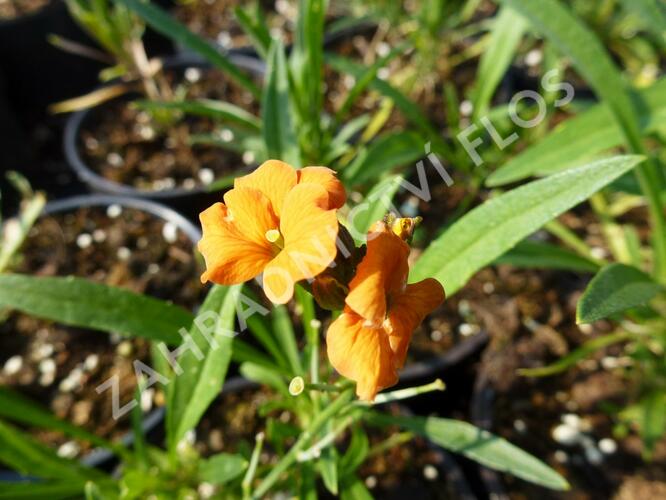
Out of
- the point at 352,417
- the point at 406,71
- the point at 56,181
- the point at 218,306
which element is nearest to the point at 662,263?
the point at 352,417

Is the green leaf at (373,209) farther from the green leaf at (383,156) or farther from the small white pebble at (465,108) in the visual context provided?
the small white pebble at (465,108)

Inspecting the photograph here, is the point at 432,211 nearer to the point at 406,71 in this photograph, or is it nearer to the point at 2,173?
the point at 406,71

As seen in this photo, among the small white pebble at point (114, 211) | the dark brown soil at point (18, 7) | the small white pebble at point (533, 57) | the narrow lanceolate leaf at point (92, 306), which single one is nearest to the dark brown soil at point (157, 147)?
the small white pebble at point (114, 211)

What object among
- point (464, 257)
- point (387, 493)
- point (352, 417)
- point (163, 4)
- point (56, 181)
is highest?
point (163, 4)

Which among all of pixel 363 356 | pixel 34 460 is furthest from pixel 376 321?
pixel 34 460

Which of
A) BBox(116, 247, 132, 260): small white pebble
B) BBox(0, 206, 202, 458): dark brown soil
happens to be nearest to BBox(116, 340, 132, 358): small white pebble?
BBox(0, 206, 202, 458): dark brown soil

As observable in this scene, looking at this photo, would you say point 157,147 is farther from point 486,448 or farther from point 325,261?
point 325,261

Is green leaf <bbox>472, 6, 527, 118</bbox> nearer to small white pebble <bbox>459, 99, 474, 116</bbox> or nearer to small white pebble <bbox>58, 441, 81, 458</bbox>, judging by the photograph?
small white pebble <bbox>459, 99, 474, 116</bbox>
